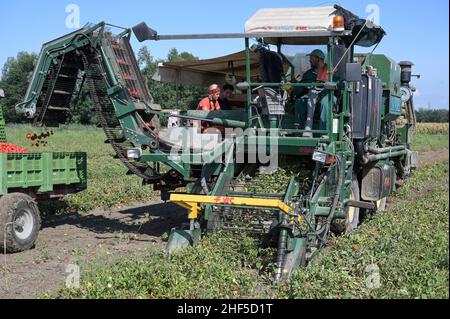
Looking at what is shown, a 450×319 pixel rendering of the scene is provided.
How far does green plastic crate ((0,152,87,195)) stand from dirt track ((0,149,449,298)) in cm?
84

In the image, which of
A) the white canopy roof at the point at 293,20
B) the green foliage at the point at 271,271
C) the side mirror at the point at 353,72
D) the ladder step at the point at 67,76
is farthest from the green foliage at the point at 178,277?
the ladder step at the point at 67,76

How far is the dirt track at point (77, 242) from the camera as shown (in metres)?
6.52

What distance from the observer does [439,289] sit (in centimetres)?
463

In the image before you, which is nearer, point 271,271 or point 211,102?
point 271,271

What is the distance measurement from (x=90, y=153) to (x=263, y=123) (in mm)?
16651

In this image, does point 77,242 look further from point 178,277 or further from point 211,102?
point 178,277

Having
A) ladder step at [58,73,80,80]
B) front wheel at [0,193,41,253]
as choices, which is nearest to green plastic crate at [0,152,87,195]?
front wheel at [0,193,41,253]

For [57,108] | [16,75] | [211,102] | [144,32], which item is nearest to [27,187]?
[57,108]

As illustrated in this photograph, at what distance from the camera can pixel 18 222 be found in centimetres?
799

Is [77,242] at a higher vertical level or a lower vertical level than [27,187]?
lower

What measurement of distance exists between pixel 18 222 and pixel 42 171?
105 cm
